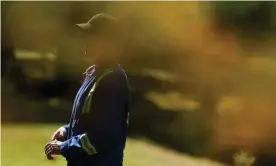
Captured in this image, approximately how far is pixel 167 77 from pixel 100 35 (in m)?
0.72

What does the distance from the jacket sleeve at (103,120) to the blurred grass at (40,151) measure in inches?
26.3

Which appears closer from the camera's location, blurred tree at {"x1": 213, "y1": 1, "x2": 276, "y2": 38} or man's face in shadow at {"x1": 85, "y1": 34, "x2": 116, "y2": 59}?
man's face in shadow at {"x1": 85, "y1": 34, "x2": 116, "y2": 59}

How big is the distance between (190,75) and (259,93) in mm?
324

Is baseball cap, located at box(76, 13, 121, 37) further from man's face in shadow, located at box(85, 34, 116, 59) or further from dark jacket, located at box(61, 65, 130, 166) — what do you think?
dark jacket, located at box(61, 65, 130, 166)

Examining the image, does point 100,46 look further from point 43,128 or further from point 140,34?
point 43,128

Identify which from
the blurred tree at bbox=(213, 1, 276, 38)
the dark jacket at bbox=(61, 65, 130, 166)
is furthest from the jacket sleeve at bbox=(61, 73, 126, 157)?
the blurred tree at bbox=(213, 1, 276, 38)

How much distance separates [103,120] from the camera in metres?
1.44

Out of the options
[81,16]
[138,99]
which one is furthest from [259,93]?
[81,16]

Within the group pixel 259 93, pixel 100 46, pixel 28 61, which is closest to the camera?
pixel 100 46

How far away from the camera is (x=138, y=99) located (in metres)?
2.17

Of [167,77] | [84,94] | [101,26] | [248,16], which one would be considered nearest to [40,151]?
[167,77]

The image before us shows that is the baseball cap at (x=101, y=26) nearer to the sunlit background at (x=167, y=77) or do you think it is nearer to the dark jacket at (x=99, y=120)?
the dark jacket at (x=99, y=120)

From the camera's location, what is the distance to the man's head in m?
1.51

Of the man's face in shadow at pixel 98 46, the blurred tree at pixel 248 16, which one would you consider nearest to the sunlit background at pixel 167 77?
the blurred tree at pixel 248 16
